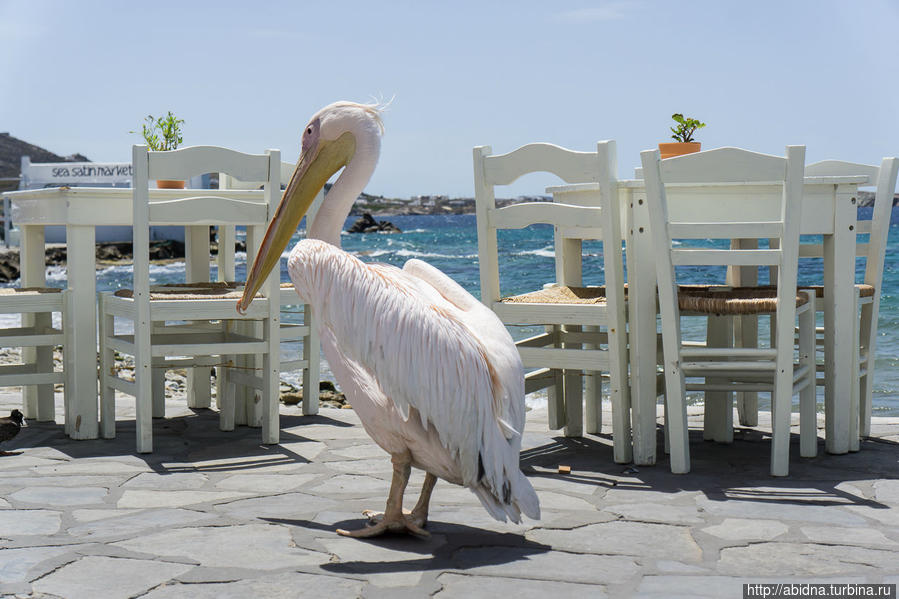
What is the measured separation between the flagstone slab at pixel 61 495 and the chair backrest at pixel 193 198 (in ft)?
3.04

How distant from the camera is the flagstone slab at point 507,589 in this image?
8.46ft

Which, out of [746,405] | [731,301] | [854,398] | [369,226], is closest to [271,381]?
[731,301]

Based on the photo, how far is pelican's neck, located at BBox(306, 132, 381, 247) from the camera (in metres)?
3.45

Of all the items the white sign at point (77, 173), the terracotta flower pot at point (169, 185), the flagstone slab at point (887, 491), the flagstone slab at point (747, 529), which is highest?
the white sign at point (77, 173)

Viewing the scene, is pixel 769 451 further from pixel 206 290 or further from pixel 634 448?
pixel 206 290

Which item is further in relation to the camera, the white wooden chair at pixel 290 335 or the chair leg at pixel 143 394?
the white wooden chair at pixel 290 335

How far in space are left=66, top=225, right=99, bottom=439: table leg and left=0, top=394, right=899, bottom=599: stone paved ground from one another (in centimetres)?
12

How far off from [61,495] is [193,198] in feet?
4.63

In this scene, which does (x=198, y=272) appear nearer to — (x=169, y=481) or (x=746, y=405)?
(x=169, y=481)

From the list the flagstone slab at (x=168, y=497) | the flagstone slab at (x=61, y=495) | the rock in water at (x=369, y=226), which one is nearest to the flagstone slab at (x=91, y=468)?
the flagstone slab at (x=61, y=495)

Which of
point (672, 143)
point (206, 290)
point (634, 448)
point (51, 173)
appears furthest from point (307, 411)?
point (51, 173)

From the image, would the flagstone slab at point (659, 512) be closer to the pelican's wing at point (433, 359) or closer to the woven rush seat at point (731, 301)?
the pelican's wing at point (433, 359)

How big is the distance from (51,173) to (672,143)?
15544 mm

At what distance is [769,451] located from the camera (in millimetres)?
4480
